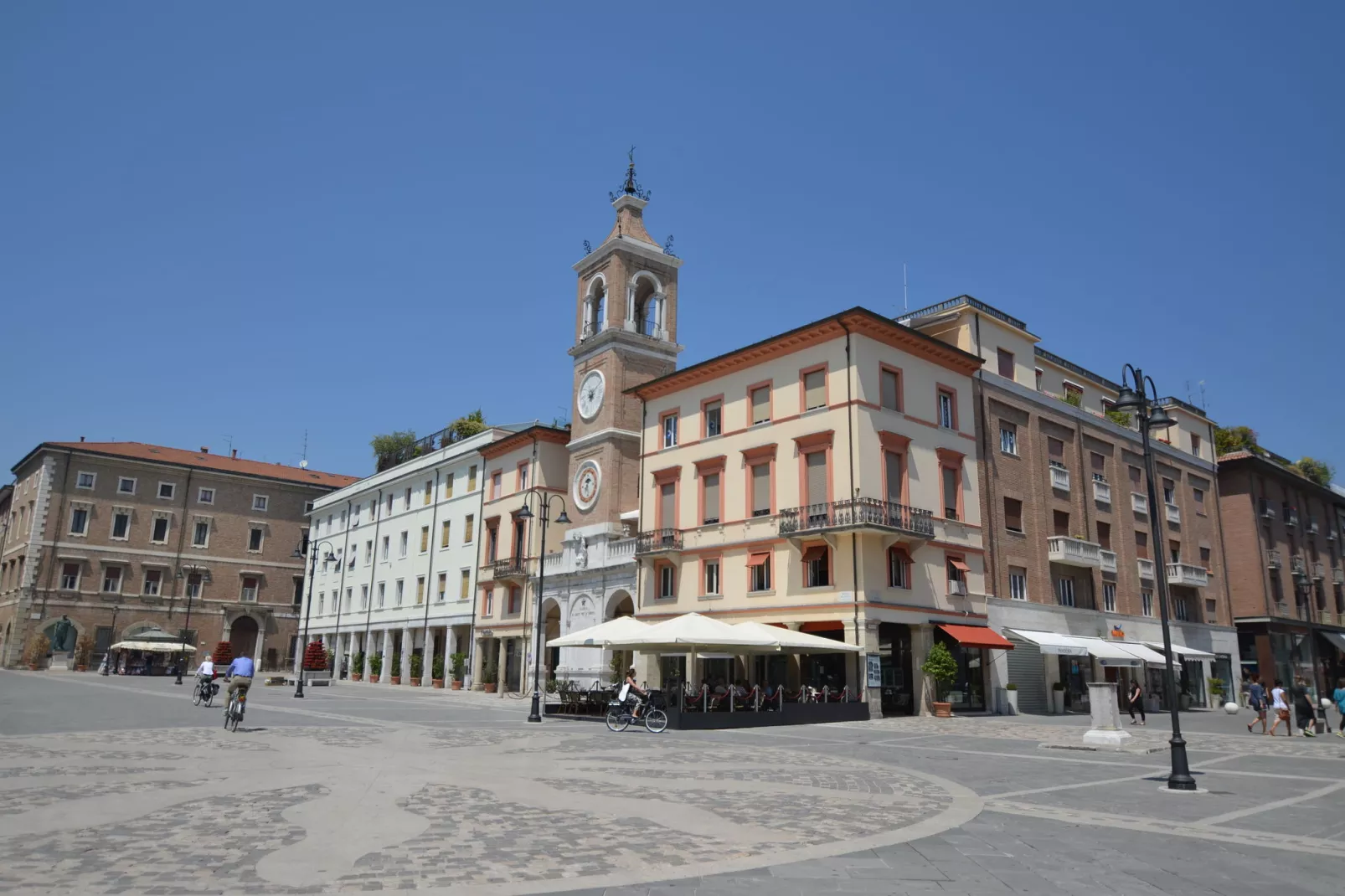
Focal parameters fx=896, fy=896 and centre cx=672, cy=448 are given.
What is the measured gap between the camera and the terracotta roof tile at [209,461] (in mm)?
68125

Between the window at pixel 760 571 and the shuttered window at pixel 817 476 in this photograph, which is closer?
the shuttered window at pixel 817 476

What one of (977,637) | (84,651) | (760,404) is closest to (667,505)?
(760,404)

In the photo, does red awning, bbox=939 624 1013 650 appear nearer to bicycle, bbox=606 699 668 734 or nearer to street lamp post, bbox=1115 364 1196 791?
bicycle, bbox=606 699 668 734

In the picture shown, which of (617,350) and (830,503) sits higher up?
(617,350)

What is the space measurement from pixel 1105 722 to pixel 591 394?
27.8m

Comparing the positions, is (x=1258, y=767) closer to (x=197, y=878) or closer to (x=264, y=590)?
(x=197, y=878)

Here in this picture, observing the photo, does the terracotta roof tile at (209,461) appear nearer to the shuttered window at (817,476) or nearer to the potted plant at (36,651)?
the potted plant at (36,651)

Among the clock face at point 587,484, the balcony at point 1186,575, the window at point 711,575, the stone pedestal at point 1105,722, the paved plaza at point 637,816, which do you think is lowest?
the paved plaza at point 637,816

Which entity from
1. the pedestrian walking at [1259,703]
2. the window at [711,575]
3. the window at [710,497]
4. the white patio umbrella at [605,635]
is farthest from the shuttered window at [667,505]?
the pedestrian walking at [1259,703]

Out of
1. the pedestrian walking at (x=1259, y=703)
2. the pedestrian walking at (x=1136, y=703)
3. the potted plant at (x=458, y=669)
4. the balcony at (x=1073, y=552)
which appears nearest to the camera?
the pedestrian walking at (x=1259, y=703)

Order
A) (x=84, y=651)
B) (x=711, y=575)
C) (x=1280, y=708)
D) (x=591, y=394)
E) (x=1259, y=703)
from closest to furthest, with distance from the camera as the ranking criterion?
(x=1280, y=708) → (x=1259, y=703) → (x=711, y=575) → (x=591, y=394) → (x=84, y=651)

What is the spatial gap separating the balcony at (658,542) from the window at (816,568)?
5.94 metres

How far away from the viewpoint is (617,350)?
1642 inches

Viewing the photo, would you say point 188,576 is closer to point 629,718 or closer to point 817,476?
point 817,476
